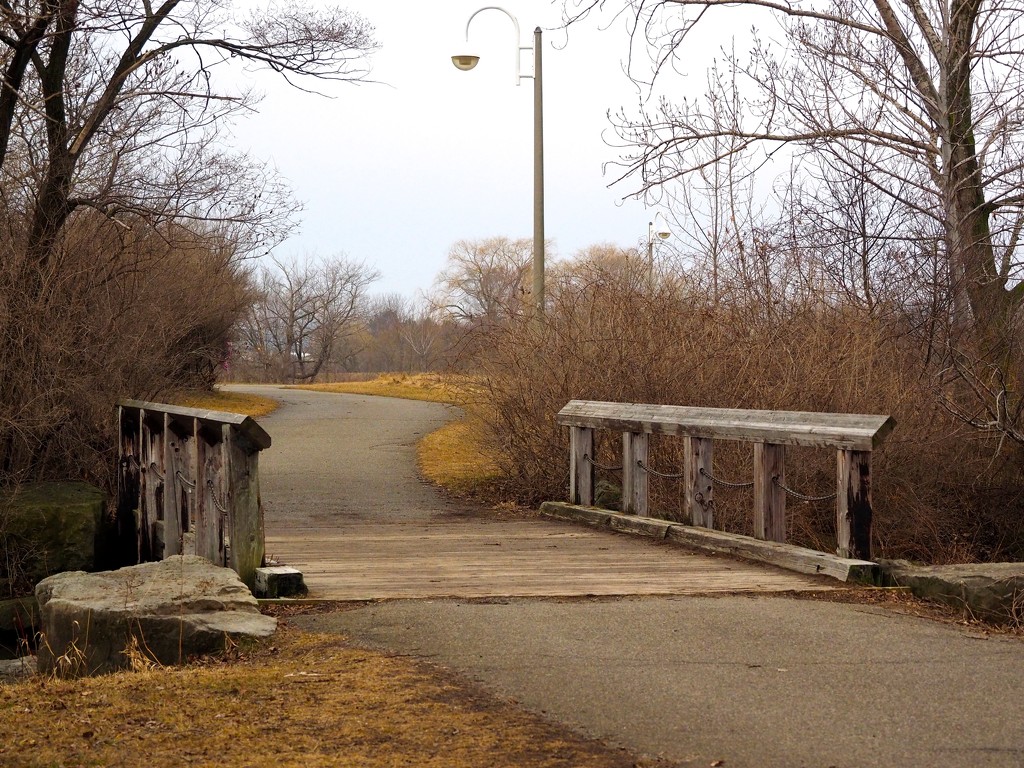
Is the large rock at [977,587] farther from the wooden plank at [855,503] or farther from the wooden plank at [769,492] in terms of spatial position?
the wooden plank at [769,492]

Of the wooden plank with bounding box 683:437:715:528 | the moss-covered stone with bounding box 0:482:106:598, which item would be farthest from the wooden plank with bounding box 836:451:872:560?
the moss-covered stone with bounding box 0:482:106:598

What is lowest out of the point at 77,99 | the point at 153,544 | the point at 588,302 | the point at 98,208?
the point at 153,544

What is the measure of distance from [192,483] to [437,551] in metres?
2.10

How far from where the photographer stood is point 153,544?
12.0m

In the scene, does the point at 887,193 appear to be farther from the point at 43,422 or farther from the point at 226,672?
the point at 226,672

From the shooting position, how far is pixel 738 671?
5.55 m

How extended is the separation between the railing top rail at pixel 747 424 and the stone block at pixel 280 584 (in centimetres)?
357

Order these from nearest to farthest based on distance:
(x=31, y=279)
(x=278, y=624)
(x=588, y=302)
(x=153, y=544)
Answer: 1. (x=278, y=624)
2. (x=153, y=544)
3. (x=31, y=279)
4. (x=588, y=302)

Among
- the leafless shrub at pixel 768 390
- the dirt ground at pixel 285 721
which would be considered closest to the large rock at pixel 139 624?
the dirt ground at pixel 285 721

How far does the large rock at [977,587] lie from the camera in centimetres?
691

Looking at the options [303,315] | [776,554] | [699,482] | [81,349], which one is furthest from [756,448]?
[303,315]

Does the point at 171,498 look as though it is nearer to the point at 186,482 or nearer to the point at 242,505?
the point at 186,482

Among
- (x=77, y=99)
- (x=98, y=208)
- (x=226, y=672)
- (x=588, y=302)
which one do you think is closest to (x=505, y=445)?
(x=588, y=302)

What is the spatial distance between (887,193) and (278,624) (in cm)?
1144
